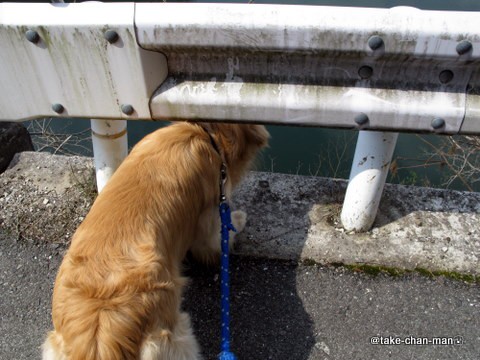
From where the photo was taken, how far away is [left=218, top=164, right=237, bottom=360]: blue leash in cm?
218

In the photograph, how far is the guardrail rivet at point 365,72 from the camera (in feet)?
6.21

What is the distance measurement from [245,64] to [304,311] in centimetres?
136

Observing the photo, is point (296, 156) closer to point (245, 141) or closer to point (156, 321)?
point (245, 141)

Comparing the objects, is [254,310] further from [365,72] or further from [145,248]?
[365,72]

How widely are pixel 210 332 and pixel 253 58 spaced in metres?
1.43

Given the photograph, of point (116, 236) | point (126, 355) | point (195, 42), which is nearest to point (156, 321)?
point (126, 355)

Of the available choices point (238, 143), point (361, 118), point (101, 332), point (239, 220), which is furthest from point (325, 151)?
point (101, 332)

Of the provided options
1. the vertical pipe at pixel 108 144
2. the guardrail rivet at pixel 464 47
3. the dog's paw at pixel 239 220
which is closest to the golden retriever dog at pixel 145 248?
the dog's paw at pixel 239 220

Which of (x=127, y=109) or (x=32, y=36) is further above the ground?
(x=32, y=36)

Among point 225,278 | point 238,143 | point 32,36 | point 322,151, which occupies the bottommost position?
point 322,151

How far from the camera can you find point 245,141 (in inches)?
110

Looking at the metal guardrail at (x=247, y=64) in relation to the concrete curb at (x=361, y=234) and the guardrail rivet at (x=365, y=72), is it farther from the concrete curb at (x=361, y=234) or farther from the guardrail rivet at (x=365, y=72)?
the concrete curb at (x=361, y=234)

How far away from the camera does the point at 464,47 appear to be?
171cm

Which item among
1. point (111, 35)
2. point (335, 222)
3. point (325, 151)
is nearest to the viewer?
point (111, 35)
